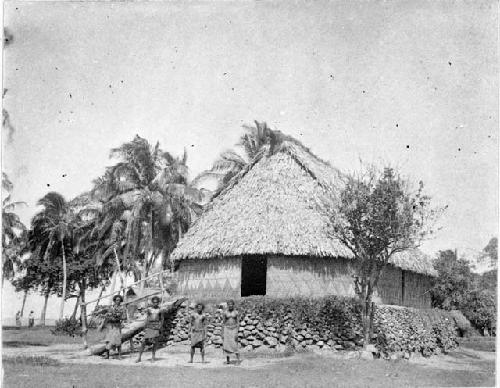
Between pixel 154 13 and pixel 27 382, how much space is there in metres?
8.42

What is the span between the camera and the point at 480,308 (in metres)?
34.2

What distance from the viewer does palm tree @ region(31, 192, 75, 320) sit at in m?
34.7

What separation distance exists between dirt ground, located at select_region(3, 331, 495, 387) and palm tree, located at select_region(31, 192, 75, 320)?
18.7 m

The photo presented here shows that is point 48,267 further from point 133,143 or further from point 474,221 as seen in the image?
point 474,221

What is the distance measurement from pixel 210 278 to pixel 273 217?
2989mm

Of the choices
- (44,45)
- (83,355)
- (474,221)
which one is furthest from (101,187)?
(474,221)

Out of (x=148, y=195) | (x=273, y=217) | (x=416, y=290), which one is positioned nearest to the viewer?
(x=273, y=217)

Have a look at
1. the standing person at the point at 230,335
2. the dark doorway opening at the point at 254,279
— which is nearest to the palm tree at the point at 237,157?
the dark doorway opening at the point at 254,279

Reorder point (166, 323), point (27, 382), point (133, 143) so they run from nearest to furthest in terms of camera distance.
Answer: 1. point (27, 382)
2. point (166, 323)
3. point (133, 143)

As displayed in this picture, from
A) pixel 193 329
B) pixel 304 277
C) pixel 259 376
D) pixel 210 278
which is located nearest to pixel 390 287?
pixel 304 277

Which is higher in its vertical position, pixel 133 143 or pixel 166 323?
pixel 133 143

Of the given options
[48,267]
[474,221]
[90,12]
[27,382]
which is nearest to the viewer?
[27,382]

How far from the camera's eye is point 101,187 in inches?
1240

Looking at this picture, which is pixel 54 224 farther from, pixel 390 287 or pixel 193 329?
pixel 193 329
